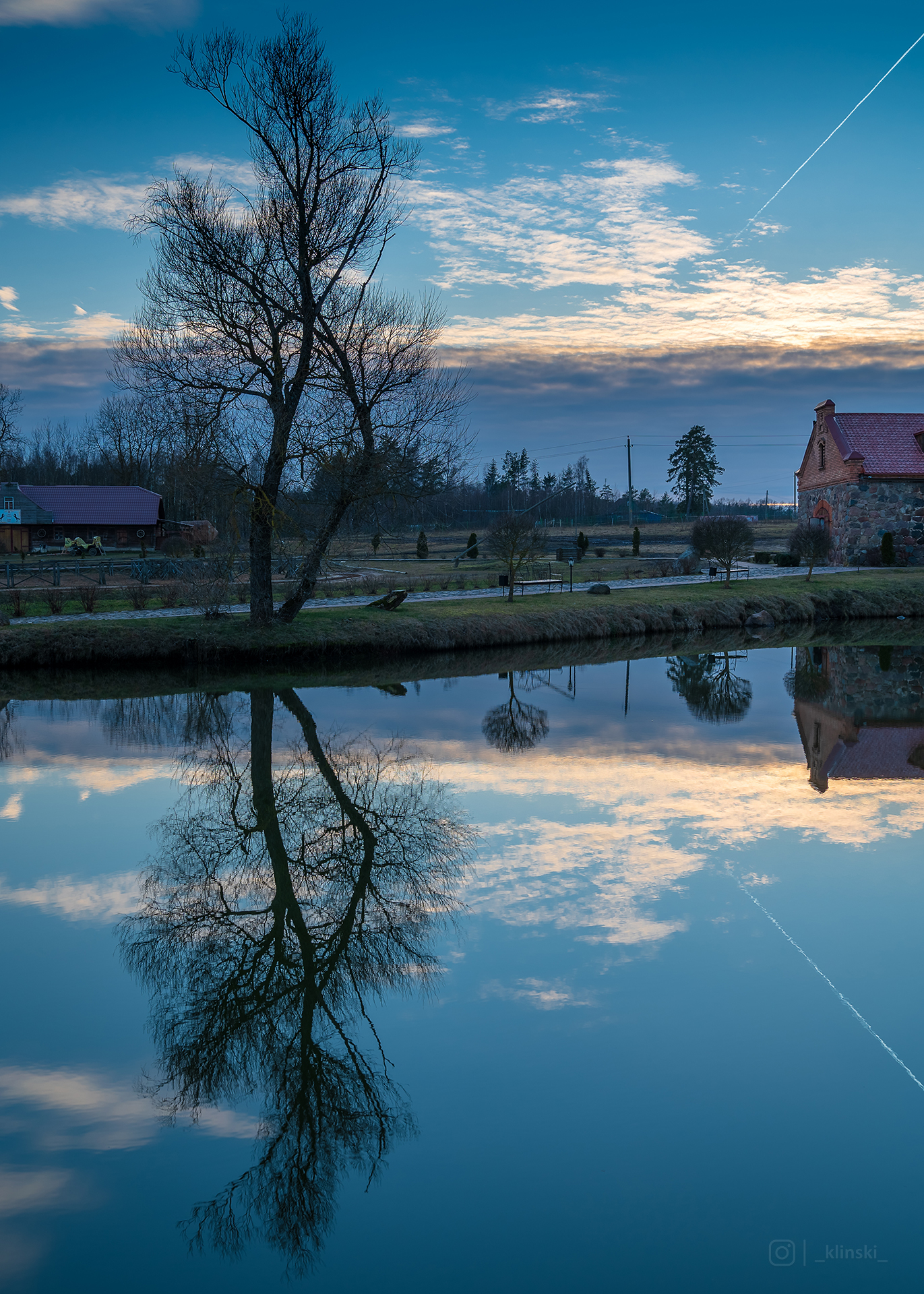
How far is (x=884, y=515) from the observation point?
40.3 metres

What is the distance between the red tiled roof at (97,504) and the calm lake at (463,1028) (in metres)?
43.4

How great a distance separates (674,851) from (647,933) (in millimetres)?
2040

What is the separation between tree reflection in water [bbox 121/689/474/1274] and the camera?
4.80 meters

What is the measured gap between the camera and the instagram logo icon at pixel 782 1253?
402cm

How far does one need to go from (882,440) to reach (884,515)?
381cm

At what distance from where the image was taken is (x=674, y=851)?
363 inches

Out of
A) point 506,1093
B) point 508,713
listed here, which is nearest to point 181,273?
point 508,713

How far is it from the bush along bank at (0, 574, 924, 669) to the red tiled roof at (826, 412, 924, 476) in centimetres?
952

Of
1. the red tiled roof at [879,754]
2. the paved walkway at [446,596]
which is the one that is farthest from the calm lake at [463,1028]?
the paved walkway at [446,596]

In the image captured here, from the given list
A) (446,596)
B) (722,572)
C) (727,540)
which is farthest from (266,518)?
(722,572)

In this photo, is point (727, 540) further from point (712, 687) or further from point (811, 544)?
point (712, 687)

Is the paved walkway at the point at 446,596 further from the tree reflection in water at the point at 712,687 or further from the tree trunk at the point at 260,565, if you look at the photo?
the tree reflection in water at the point at 712,687

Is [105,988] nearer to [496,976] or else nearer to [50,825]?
[496,976]

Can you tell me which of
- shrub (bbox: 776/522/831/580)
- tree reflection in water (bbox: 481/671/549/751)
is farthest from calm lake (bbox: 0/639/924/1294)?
shrub (bbox: 776/522/831/580)
